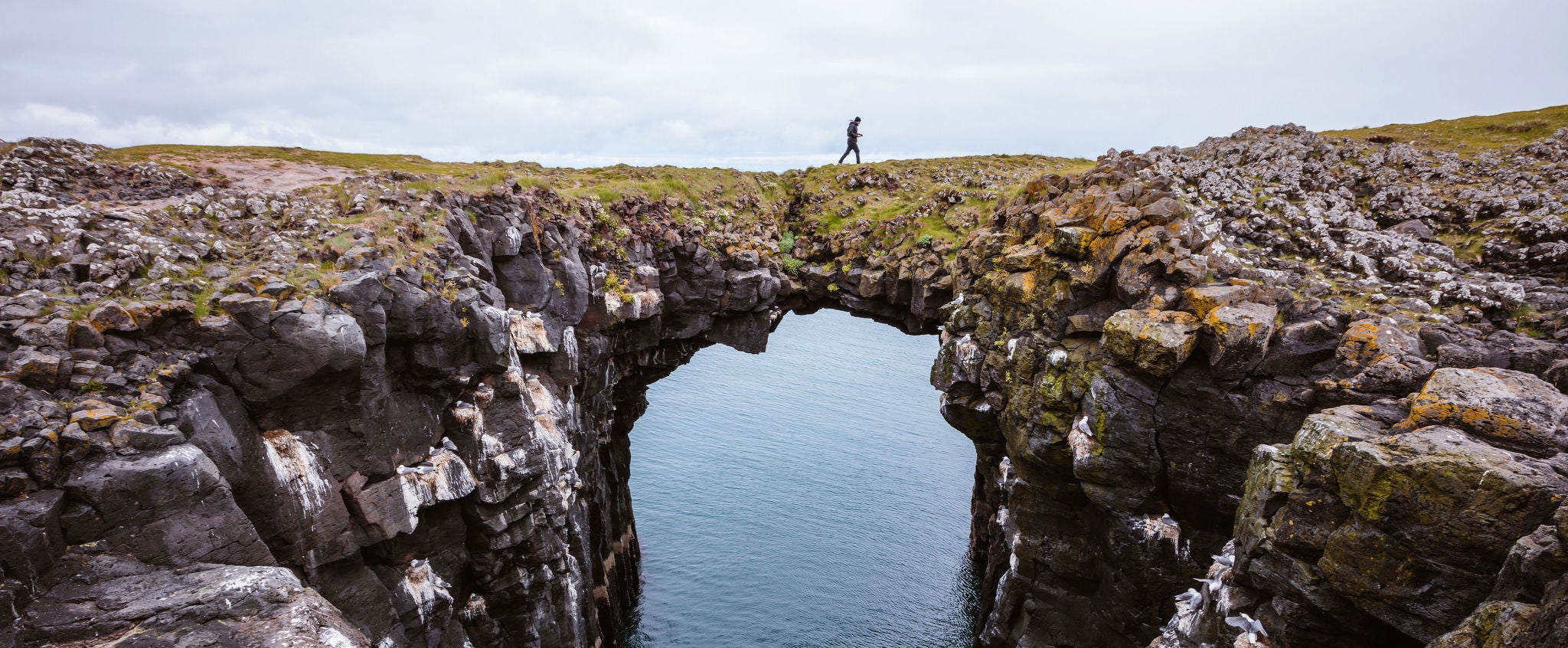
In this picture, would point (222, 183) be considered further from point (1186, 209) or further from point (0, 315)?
point (1186, 209)

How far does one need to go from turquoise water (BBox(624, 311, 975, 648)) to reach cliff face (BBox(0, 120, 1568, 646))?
17.9ft

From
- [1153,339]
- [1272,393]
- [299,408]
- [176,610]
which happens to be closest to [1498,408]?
[1272,393]

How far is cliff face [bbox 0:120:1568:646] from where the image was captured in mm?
10453

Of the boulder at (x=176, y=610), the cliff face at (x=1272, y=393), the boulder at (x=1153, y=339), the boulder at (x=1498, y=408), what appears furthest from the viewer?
the boulder at (x=1153, y=339)

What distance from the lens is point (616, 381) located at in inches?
1187

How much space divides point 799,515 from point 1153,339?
2606 cm

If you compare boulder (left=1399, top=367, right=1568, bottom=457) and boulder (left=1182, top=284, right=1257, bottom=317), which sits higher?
boulder (left=1182, top=284, right=1257, bottom=317)

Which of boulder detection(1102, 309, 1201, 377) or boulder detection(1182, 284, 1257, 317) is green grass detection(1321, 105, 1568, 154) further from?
boulder detection(1102, 309, 1201, 377)

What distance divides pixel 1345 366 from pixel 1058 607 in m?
12.6

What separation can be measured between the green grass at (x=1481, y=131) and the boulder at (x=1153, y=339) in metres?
15.0

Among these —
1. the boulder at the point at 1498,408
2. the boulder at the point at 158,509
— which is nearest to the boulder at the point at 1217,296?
the boulder at the point at 1498,408

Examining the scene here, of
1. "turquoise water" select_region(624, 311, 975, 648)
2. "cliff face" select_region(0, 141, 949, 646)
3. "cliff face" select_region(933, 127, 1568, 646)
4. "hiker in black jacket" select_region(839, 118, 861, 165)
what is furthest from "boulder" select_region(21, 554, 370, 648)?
"hiker in black jacket" select_region(839, 118, 861, 165)

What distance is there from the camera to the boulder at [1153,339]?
54.7ft

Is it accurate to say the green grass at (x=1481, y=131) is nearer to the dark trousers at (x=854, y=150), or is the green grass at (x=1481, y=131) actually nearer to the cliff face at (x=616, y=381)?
the cliff face at (x=616, y=381)
